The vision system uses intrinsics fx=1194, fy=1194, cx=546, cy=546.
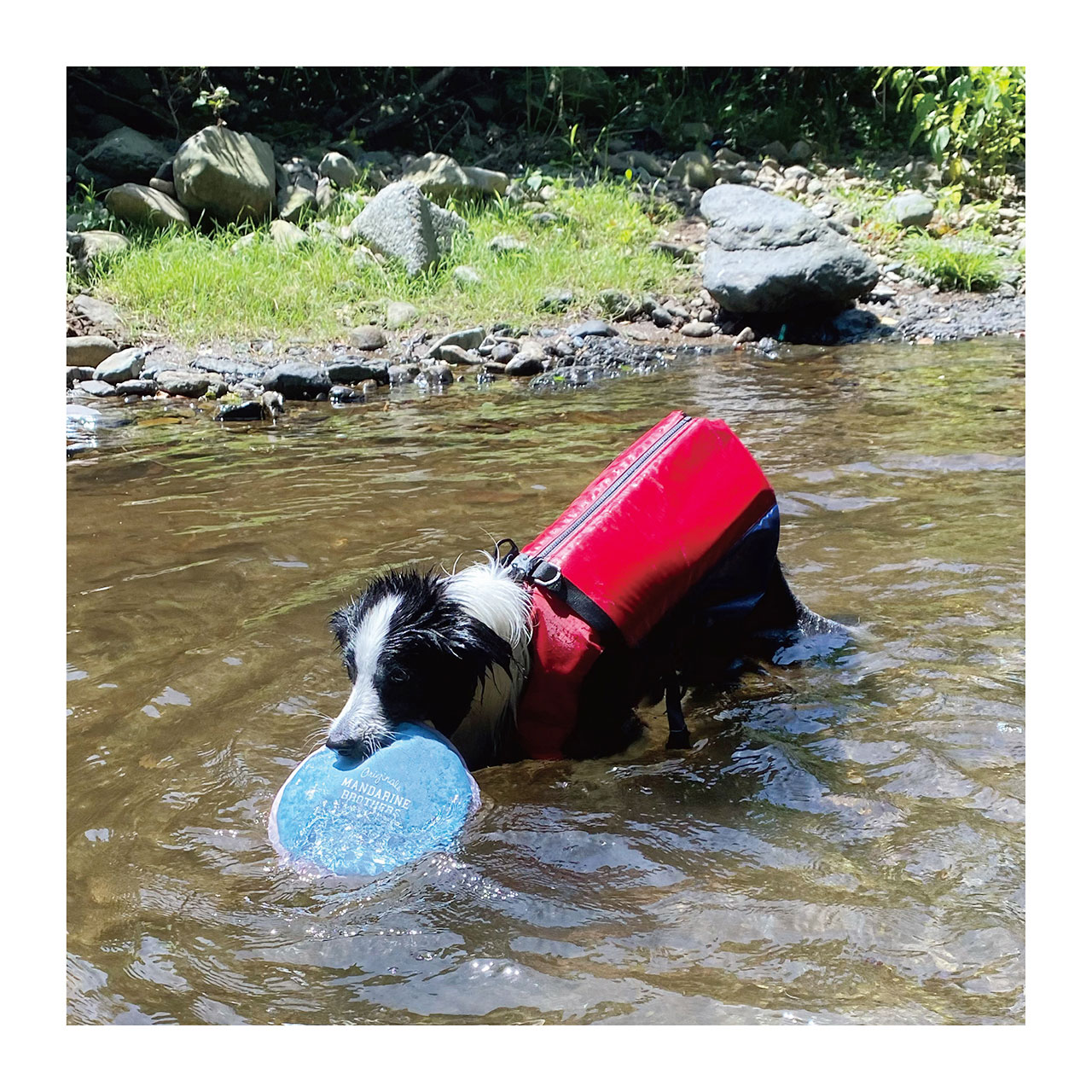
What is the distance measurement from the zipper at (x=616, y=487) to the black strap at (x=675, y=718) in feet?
2.15

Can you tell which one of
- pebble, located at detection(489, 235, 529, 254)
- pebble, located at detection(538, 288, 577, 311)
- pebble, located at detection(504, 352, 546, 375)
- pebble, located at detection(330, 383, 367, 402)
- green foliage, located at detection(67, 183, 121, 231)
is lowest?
pebble, located at detection(330, 383, 367, 402)

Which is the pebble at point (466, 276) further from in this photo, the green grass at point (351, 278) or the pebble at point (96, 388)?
the pebble at point (96, 388)

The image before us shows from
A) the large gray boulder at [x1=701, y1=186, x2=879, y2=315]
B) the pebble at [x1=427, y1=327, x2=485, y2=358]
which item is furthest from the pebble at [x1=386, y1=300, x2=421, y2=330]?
the large gray boulder at [x1=701, y1=186, x2=879, y2=315]

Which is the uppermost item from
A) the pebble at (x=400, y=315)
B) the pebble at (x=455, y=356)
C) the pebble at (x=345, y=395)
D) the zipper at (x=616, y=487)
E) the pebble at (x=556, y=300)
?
the pebble at (x=556, y=300)

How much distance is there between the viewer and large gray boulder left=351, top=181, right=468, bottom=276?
11.6m

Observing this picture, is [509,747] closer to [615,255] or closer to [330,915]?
[330,915]

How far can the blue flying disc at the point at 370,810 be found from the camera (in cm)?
340

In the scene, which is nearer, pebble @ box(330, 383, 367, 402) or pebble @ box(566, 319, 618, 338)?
pebble @ box(330, 383, 367, 402)

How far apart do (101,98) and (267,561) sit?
9992mm

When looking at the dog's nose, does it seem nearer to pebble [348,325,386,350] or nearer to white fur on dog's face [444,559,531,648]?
white fur on dog's face [444,559,531,648]

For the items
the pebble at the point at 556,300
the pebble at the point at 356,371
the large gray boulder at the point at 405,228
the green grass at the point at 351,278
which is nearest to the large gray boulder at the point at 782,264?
the green grass at the point at 351,278

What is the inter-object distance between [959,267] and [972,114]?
2.86 metres

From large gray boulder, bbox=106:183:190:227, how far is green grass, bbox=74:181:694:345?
27cm

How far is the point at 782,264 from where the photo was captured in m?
11.2
